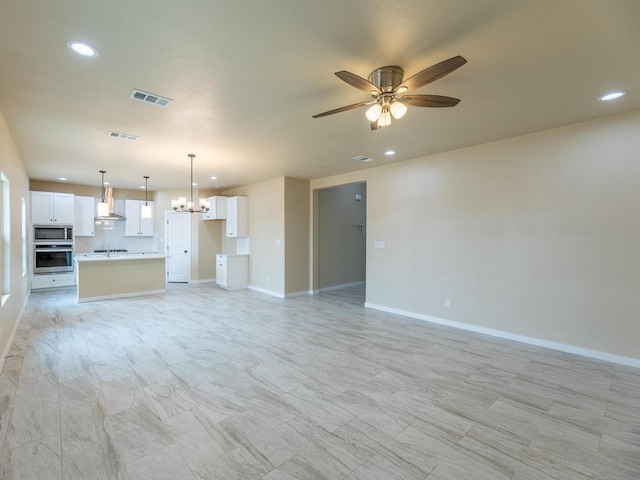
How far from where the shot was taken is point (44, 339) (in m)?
4.00

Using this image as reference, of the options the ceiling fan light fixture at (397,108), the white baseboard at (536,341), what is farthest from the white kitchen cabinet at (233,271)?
the ceiling fan light fixture at (397,108)

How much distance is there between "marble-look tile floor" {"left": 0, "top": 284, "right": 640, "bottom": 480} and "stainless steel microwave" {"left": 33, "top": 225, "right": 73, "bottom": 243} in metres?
3.87

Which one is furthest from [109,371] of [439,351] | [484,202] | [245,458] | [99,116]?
[484,202]

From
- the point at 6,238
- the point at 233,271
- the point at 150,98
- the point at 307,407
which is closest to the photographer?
the point at 307,407

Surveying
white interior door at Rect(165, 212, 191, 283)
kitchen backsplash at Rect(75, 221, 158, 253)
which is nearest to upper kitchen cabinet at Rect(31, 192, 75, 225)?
kitchen backsplash at Rect(75, 221, 158, 253)

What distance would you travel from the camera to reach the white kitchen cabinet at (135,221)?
28.8ft

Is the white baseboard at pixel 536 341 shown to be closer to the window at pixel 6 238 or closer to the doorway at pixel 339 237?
the doorway at pixel 339 237

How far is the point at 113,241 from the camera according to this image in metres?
8.81

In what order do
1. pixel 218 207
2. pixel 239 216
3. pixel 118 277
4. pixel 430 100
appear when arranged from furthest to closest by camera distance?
1. pixel 218 207
2. pixel 239 216
3. pixel 118 277
4. pixel 430 100

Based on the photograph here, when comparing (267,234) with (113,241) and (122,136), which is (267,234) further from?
(113,241)

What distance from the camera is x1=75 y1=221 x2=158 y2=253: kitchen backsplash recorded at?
27.4 ft

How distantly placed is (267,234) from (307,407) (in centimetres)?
527

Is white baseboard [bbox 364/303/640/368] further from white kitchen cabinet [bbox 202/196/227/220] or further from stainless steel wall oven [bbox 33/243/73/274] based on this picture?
stainless steel wall oven [bbox 33/243/73/274]

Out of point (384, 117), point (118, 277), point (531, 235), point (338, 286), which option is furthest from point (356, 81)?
point (118, 277)
